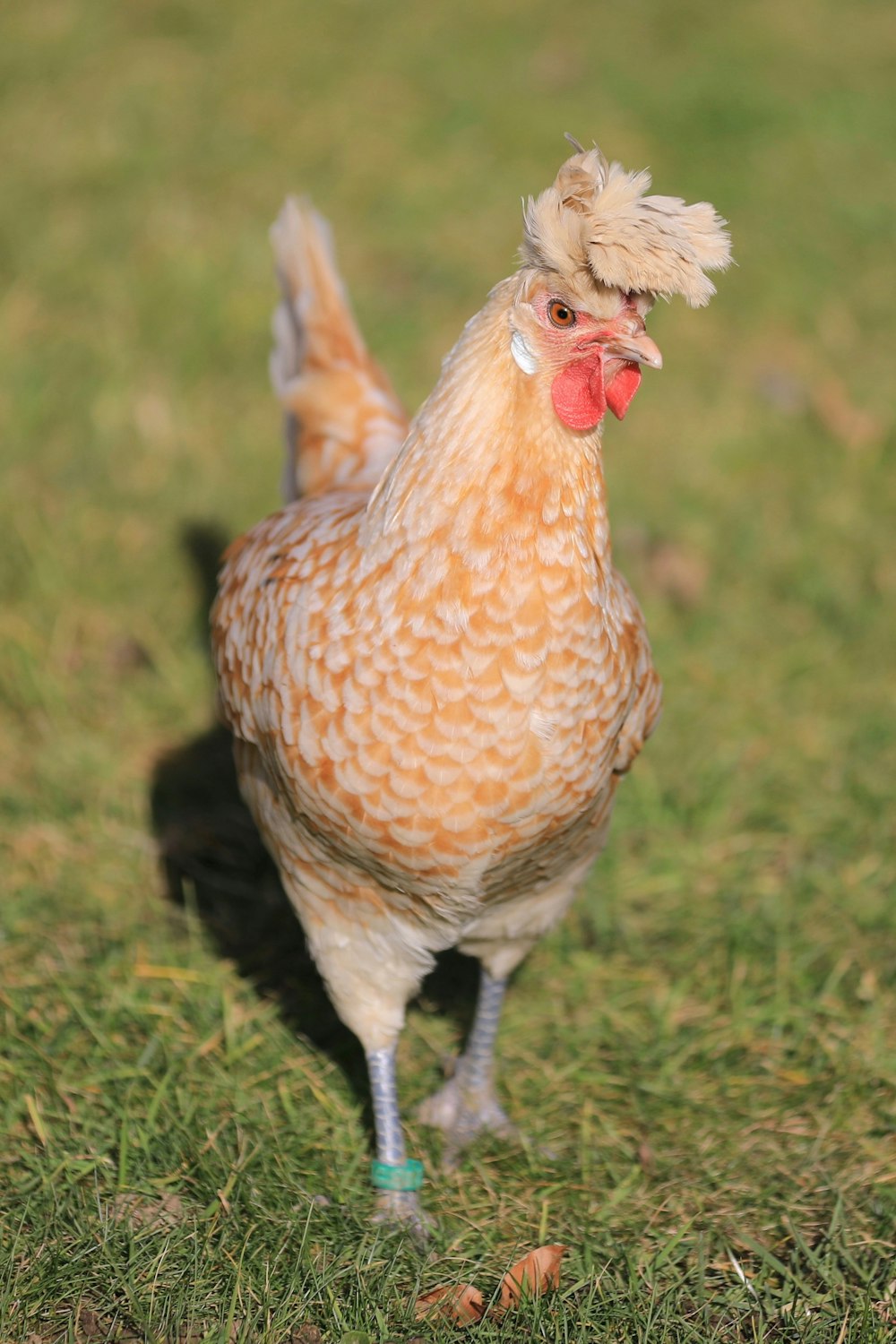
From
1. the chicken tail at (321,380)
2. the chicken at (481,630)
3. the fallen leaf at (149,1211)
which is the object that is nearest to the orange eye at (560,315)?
the chicken at (481,630)

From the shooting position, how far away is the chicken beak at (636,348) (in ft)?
6.95

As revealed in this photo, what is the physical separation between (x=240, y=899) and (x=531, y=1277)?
1.54m

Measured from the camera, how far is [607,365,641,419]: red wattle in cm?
222

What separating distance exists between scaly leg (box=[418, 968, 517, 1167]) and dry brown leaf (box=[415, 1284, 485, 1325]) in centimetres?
51

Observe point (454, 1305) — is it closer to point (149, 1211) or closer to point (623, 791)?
point (149, 1211)

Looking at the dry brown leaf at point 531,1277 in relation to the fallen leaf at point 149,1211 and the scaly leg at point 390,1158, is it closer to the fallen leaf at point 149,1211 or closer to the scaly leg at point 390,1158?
the scaly leg at point 390,1158

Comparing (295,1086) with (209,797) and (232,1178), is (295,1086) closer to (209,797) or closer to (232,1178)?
(232,1178)

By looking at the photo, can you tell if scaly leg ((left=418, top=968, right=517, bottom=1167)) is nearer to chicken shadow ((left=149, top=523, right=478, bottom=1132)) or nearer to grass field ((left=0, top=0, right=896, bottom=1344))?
grass field ((left=0, top=0, right=896, bottom=1344))

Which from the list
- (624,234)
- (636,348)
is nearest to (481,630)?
(636,348)

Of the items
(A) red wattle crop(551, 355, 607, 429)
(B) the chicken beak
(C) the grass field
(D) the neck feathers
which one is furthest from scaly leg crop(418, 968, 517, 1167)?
(B) the chicken beak

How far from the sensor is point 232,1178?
2725 mm

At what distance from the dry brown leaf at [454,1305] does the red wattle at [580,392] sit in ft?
5.69

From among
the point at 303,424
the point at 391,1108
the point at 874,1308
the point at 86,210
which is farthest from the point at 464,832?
the point at 86,210

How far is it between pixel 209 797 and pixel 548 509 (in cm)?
219
